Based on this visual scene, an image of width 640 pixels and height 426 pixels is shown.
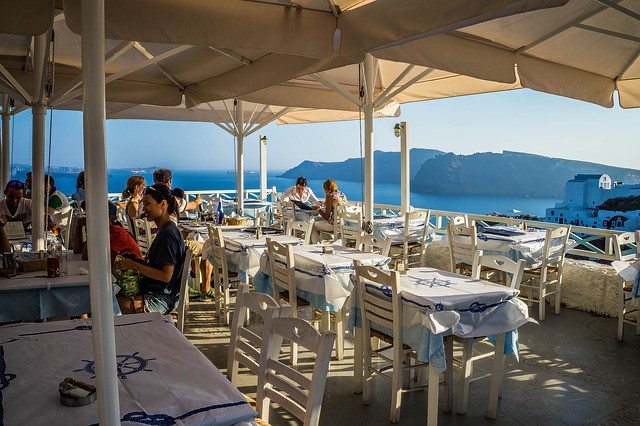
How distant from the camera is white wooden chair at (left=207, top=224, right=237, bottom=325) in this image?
20.0 feet

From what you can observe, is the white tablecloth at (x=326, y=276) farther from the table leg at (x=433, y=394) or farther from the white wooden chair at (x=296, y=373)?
the white wooden chair at (x=296, y=373)

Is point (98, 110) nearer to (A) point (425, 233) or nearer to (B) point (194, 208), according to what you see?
(A) point (425, 233)

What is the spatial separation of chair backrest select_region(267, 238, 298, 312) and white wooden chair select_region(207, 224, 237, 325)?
852mm

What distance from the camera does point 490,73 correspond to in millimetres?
4453

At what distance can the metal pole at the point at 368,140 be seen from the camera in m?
6.56

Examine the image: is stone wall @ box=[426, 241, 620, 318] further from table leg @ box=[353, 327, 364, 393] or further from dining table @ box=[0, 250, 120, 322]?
dining table @ box=[0, 250, 120, 322]

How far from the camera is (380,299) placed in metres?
4.00

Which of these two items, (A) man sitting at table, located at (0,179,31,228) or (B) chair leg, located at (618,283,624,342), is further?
(A) man sitting at table, located at (0,179,31,228)

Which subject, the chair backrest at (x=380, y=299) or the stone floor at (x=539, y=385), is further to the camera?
the stone floor at (x=539, y=385)

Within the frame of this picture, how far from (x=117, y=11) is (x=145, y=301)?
7.44 ft

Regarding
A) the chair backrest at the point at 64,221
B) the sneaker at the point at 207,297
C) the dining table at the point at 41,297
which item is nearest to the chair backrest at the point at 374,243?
the sneaker at the point at 207,297

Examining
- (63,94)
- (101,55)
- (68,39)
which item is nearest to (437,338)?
(101,55)

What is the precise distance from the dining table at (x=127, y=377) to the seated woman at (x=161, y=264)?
1.55 metres

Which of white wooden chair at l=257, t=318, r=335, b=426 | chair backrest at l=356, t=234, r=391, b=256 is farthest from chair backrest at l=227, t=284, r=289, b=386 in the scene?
chair backrest at l=356, t=234, r=391, b=256
